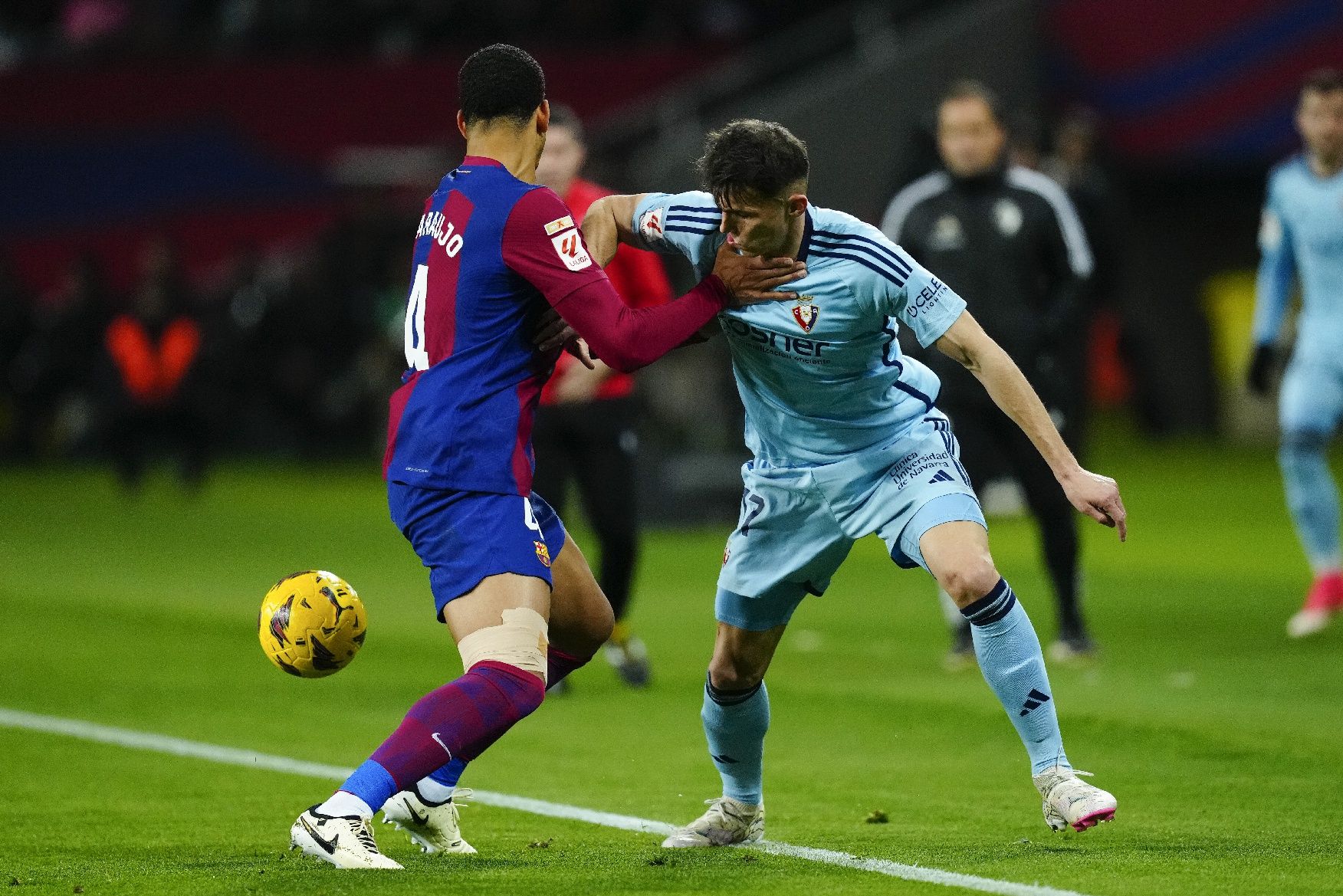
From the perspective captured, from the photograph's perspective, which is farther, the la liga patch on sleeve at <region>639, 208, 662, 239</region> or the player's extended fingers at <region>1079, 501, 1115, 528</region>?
the la liga patch on sleeve at <region>639, 208, 662, 239</region>

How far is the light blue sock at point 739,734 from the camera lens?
5906 mm

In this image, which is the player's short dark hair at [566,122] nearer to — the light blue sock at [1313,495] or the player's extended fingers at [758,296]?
the player's extended fingers at [758,296]

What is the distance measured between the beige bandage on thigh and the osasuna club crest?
1.09 metres

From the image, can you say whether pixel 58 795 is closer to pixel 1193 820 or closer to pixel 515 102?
pixel 515 102

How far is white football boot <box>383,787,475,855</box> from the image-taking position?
18.2ft

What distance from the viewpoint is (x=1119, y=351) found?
74.3 ft

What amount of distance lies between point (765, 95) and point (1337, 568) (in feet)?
43.8

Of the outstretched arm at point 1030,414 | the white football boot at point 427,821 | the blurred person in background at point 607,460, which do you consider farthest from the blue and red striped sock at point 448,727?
the blurred person in background at point 607,460

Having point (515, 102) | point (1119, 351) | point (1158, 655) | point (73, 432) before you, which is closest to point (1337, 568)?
point (1158, 655)

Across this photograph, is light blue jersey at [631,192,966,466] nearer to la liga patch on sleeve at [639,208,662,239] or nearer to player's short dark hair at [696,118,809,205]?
la liga patch on sleeve at [639,208,662,239]

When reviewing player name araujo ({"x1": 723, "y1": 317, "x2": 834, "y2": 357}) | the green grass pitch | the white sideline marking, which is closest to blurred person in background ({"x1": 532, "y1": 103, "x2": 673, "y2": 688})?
the green grass pitch

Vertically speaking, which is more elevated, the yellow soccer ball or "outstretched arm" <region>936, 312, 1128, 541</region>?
"outstretched arm" <region>936, 312, 1128, 541</region>

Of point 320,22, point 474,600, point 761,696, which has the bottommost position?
point 761,696

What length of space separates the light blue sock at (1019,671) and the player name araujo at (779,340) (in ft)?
2.68
